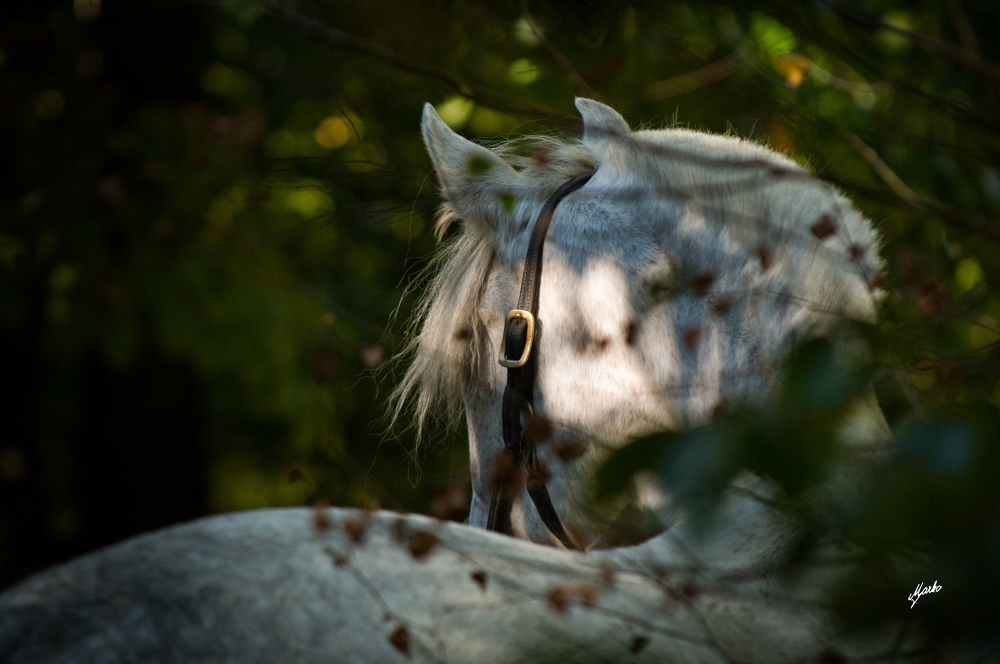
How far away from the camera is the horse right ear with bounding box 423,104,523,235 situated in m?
1.61

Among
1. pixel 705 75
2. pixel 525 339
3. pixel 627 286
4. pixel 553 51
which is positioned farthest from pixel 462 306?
pixel 705 75

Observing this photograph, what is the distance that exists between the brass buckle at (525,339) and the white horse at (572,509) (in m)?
0.03

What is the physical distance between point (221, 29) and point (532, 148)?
11.0ft

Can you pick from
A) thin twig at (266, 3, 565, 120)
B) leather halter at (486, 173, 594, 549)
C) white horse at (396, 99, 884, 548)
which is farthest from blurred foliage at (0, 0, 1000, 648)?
leather halter at (486, 173, 594, 549)

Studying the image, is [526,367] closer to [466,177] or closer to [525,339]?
[525,339]

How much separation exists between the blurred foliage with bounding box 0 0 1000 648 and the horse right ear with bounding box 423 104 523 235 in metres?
0.10

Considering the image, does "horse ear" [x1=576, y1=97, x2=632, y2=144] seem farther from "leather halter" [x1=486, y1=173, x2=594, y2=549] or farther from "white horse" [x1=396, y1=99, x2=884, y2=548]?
"leather halter" [x1=486, y1=173, x2=594, y2=549]

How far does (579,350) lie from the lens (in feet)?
4.57

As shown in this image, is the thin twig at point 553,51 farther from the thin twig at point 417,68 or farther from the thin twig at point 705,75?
the thin twig at point 705,75

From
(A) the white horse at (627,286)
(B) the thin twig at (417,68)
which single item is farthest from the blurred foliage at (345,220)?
(A) the white horse at (627,286)

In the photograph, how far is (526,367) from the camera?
147 cm

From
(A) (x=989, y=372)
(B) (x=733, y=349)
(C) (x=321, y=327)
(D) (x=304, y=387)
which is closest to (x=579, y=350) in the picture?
(B) (x=733, y=349)

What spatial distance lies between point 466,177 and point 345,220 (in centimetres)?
41

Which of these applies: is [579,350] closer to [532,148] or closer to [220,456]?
[532,148]
